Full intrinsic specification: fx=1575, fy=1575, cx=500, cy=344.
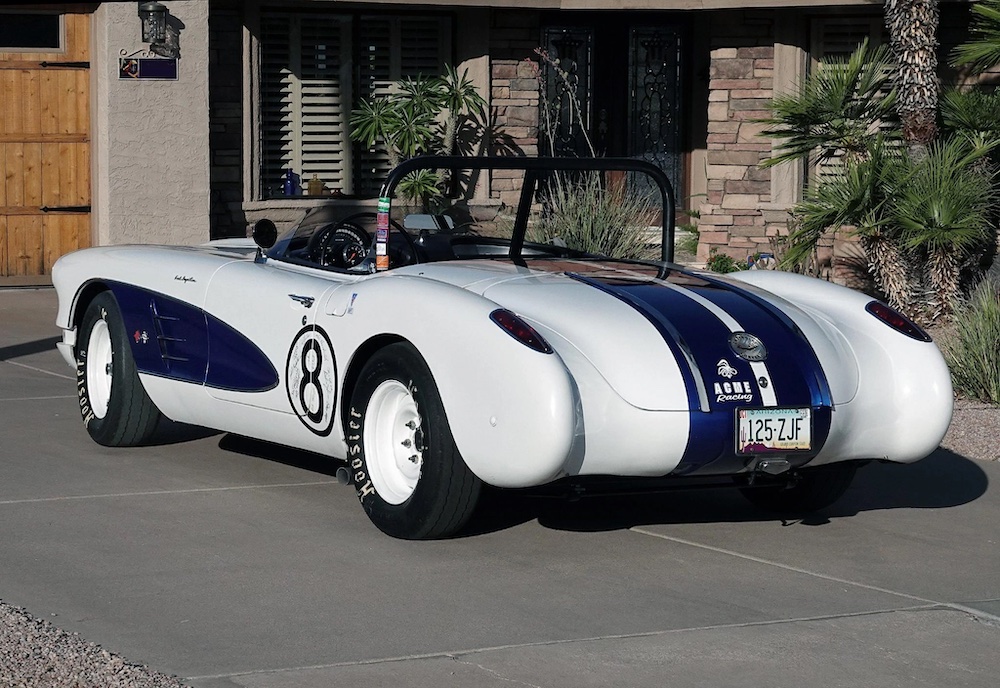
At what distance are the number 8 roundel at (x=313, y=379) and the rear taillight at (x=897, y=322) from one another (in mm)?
2189

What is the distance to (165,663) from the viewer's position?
443 cm

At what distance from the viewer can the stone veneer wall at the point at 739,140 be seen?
16.5 m

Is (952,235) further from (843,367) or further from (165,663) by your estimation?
(165,663)

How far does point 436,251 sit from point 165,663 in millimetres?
2756

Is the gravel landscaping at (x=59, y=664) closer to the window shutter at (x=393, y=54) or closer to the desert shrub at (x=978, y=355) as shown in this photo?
the desert shrub at (x=978, y=355)

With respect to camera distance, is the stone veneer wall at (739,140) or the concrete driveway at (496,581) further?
the stone veneer wall at (739,140)

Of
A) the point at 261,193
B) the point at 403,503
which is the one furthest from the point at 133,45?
the point at 403,503

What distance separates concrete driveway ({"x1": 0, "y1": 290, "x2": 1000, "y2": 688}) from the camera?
4.54 meters

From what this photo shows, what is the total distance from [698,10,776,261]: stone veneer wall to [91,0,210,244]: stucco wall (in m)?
5.30

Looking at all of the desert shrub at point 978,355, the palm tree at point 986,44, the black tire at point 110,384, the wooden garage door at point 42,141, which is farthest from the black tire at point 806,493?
the wooden garage door at point 42,141

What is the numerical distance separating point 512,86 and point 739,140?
8.23ft

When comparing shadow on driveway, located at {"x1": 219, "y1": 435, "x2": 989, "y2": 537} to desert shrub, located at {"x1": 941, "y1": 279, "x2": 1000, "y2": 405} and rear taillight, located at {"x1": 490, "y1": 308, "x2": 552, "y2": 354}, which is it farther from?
desert shrub, located at {"x1": 941, "y1": 279, "x2": 1000, "y2": 405}

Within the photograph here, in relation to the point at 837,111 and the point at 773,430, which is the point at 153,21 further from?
the point at 773,430

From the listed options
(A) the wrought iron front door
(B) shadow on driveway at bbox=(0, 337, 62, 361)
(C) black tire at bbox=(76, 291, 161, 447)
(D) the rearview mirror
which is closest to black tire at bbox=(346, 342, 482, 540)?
(D) the rearview mirror
